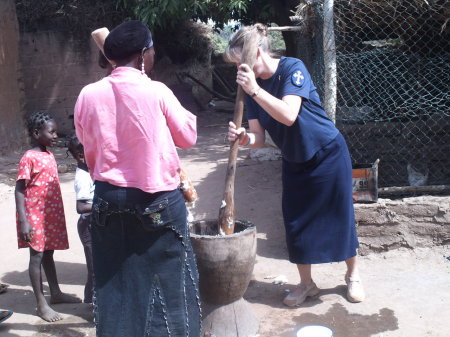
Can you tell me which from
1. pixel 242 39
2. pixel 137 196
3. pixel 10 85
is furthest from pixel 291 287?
pixel 10 85

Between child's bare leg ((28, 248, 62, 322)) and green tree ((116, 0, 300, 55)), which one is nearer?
child's bare leg ((28, 248, 62, 322))

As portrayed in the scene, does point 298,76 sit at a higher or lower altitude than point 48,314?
higher

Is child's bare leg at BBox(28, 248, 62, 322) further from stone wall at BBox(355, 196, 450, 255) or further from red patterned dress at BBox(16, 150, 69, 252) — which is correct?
stone wall at BBox(355, 196, 450, 255)

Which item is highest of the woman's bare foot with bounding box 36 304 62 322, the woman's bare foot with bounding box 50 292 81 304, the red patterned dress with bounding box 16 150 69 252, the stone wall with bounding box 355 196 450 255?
the red patterned dress with bounding box 16 150 69 252

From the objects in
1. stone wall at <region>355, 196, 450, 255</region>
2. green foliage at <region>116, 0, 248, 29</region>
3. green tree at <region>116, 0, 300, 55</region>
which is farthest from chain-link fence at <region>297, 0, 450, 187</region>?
green foliage at <region>116, 0, 248, 29</region>

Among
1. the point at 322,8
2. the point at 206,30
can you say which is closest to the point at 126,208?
the point at 322,8

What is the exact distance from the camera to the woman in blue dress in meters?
3.01

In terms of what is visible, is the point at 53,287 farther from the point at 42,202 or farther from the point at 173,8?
the point at 173,8

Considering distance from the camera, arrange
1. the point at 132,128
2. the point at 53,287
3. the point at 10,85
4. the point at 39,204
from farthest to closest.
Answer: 1. the point at 10,85
2. the point at 53,287
3. the point at 39,204
4. the point at 132,128

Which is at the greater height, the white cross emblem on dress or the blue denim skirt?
the white cross emblem on dress

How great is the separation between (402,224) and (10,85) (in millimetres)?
7119

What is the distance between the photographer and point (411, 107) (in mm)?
4898

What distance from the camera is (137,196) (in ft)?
7.28

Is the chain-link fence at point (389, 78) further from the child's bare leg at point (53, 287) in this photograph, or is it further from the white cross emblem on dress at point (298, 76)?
the child's bare leg at point (53, 287)
